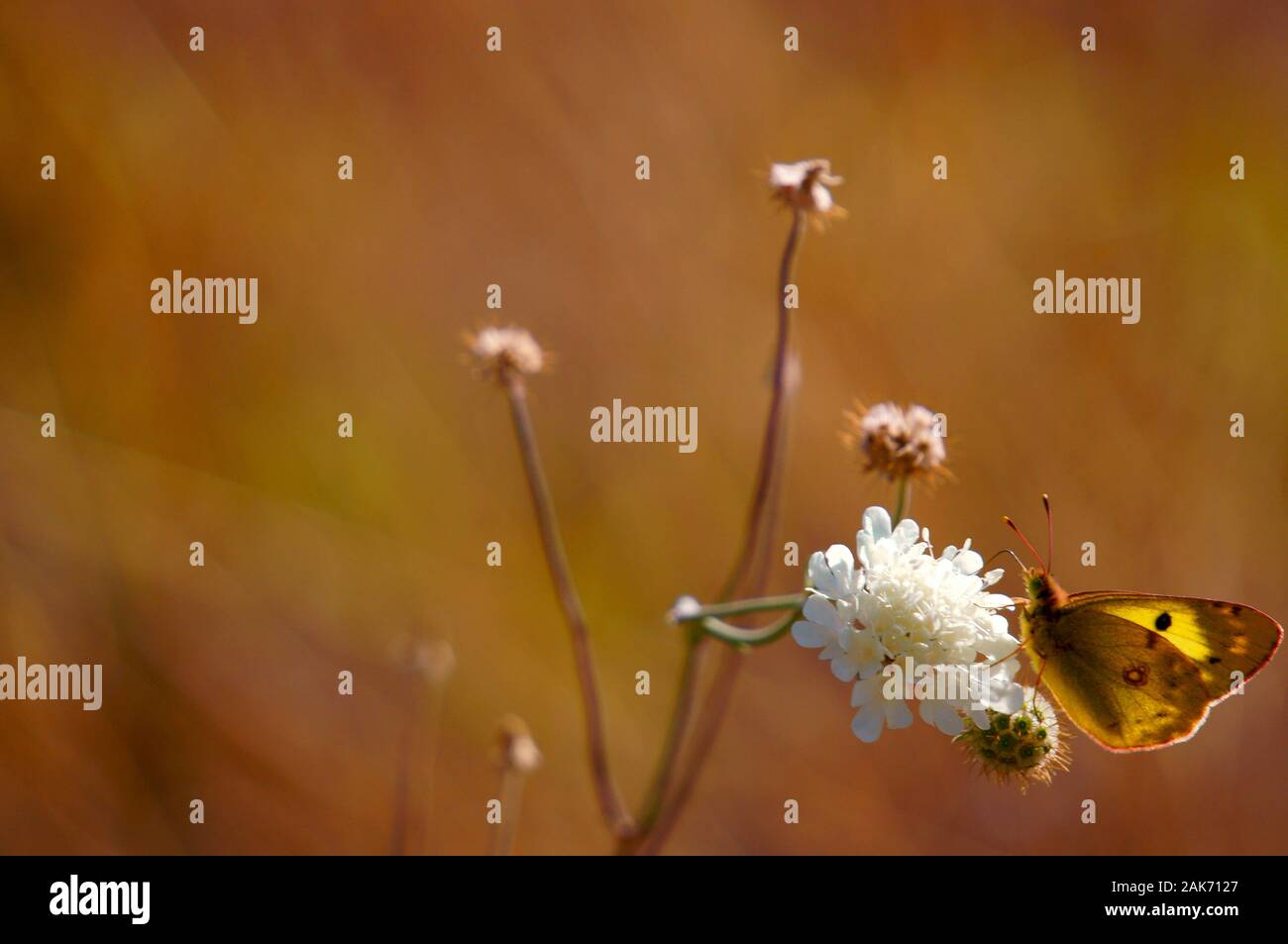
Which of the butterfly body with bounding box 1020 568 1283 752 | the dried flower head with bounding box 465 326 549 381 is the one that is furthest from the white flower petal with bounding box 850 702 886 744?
the dried flower head with bounding box 465 326 549 381

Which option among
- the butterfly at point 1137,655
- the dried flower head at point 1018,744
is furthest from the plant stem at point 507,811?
the butterfly at point 1137,655

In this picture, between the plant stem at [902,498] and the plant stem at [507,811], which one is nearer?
the plant stem at [902,498]

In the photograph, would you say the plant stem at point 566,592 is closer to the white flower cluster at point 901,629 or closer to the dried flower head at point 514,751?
the dried flower head at point 514,751

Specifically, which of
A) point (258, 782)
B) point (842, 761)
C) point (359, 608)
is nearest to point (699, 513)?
point (842, 761)

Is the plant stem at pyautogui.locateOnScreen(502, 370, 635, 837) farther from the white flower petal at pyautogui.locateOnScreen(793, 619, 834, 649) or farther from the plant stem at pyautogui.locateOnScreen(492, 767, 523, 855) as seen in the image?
the white flower petal at pyautogui.locateOnScreen(793, 619, 834, 649)

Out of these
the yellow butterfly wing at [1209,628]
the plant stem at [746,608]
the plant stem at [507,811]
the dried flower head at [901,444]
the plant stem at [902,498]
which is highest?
the dried flower head at [901,444]
